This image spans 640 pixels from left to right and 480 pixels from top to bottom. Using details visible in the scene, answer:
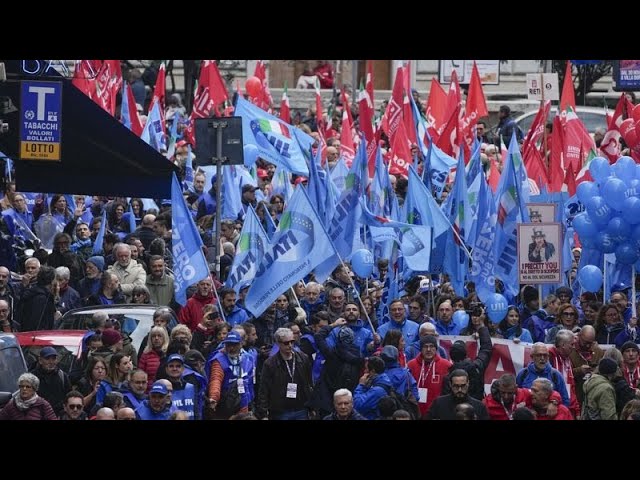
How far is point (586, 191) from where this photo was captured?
690 inches

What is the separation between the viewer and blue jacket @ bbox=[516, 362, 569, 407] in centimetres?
1312

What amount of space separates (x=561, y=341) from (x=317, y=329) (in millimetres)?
2014

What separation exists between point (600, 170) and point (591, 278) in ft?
4.91

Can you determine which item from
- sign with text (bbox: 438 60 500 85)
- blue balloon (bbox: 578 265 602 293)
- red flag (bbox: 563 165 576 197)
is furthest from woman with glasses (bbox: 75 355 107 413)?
sign with text (bbox: 438 60 500 85)

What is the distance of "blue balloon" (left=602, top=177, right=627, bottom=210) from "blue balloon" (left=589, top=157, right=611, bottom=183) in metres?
0.26

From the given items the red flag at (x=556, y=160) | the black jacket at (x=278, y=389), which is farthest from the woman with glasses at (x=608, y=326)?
the red flag at (x=556, y=160)

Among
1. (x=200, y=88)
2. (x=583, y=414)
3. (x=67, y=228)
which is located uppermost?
(x=200, y=88)

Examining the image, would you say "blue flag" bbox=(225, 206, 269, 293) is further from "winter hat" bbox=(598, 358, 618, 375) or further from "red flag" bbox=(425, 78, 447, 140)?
"red flag" bbox=(425, 78, 447, 140)

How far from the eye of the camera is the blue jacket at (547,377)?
43.0 ft

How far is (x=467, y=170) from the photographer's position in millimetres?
19703

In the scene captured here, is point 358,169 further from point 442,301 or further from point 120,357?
point 120,357

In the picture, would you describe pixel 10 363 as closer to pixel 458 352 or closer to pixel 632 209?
pixel 458 352

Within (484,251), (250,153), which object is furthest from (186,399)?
(250,153)
